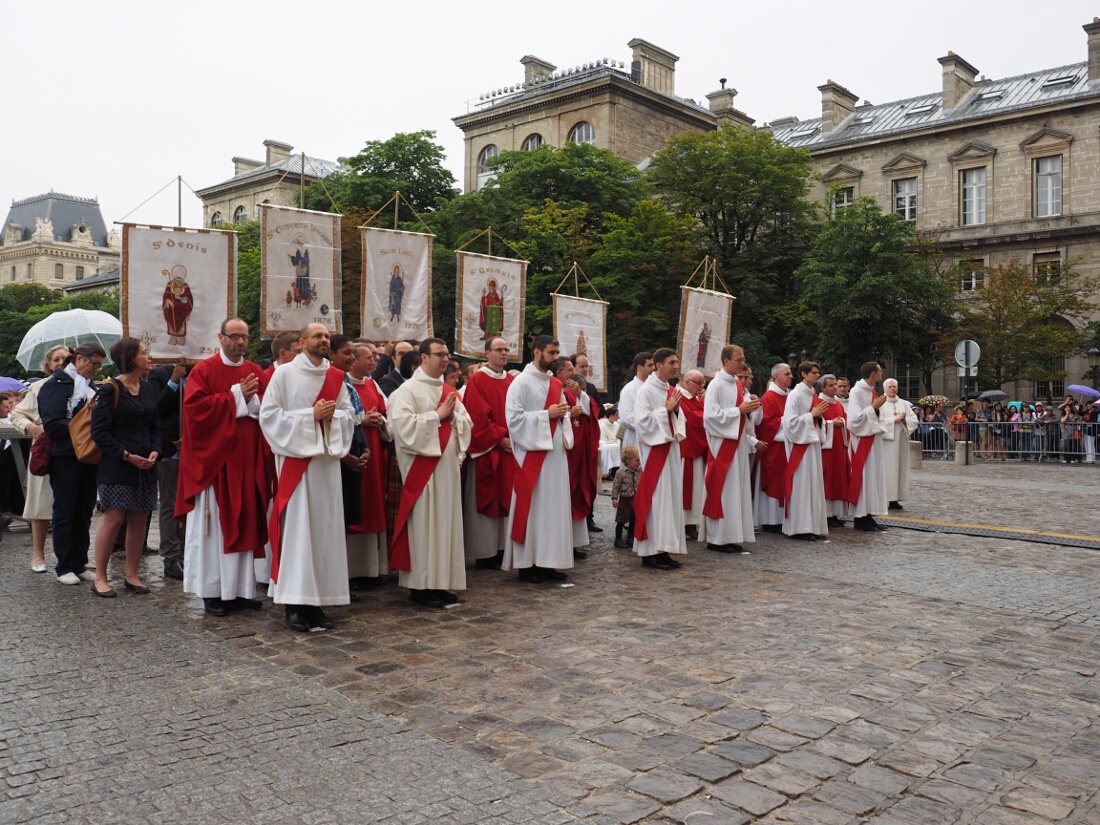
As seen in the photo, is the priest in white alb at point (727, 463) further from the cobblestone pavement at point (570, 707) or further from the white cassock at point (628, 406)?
the cobblestone pavement at point (570, 707)


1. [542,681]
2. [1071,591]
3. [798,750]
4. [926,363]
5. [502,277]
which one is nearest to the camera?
[798,750]

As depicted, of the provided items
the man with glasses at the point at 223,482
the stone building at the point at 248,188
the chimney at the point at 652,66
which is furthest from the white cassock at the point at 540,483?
the stone building at the point at 248,188

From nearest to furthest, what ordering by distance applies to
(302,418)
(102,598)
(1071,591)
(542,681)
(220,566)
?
(542,681)
(302,418)
(220,566)
(102,598)
(1071,591)

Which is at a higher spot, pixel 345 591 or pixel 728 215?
pixel 728 215

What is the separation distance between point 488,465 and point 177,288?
3414mm

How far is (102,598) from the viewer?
752cm

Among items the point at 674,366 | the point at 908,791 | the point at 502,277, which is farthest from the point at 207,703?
the point at 502,277

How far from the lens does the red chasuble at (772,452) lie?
465 inches

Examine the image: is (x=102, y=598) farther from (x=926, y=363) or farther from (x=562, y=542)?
(x=926, y=363)

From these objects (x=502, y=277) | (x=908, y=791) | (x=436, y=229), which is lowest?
(x=908, y=791)

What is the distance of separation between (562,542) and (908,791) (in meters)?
4.56

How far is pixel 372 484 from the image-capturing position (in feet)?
25.3

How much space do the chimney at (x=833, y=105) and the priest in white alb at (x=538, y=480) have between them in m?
48.1

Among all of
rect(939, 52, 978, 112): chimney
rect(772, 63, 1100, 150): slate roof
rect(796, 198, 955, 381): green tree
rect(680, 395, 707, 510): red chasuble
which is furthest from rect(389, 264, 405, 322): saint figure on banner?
rect(939, 52, 978, 112): chimney
